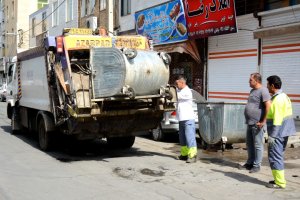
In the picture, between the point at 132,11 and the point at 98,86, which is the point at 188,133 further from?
the point at 132,11

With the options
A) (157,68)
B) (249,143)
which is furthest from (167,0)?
(249,143)

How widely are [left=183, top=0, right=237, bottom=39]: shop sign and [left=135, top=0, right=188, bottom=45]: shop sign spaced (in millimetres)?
732

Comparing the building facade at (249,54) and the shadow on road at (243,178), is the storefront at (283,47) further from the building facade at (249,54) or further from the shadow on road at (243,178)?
the shadow on road at (243,178)

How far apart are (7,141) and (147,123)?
4.42 meters

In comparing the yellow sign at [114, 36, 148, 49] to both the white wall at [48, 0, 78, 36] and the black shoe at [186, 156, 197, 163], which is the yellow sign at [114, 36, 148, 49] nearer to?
the black shoe at [186, 156, 197, 163]

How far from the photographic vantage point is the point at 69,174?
7.59 meters

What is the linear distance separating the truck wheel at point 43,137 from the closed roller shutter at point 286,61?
24.1ft

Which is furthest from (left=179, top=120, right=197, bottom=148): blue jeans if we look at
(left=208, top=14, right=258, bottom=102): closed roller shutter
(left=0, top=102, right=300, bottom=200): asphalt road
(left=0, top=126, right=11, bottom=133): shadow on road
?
(left=0, top=126, right=11, bottom=133): shadow on road

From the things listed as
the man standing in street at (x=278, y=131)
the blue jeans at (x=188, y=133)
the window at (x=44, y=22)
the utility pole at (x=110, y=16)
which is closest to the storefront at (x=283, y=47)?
the blue jeans at (x=188, y=133)

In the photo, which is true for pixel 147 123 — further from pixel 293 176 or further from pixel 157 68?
pixel 293 176

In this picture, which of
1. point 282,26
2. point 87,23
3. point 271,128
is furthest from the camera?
point 87,23

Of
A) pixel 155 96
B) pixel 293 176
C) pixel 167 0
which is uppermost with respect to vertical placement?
pixel 167 0

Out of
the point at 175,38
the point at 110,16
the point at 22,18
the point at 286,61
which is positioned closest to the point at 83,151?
the point at 286,61

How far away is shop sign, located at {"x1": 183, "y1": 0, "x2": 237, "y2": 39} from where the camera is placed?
47.1 feet
